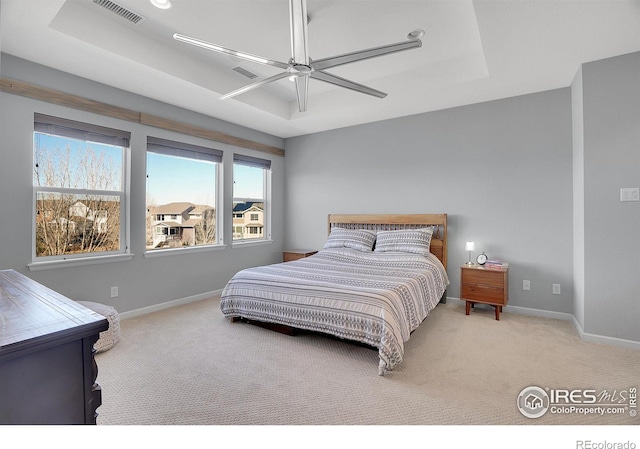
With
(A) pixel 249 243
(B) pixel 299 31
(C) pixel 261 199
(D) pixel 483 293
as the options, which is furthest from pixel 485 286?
(C) pixel 261 199

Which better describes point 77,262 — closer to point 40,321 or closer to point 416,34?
point 40,321

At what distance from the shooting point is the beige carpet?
1.89 metres

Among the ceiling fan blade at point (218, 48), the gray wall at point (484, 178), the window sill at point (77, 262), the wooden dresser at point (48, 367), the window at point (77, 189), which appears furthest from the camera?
the gray wall at point (484, 178)

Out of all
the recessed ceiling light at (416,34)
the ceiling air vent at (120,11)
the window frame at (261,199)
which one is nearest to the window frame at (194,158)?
the window frame at (261,199)

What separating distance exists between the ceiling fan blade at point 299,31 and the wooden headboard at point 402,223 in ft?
9.24

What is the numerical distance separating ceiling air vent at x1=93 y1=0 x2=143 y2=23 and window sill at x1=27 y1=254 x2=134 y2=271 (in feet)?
7.53

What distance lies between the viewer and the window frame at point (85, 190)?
3002 mm

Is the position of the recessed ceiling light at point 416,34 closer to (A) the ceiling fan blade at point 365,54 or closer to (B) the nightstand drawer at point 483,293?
(A) the ceiling fan blade at point 365,54

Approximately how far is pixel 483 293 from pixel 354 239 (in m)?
1.71

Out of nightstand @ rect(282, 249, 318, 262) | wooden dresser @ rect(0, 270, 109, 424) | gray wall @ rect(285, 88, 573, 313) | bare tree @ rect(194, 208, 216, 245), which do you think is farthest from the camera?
nightstand @ rect(282, 249, 318, 262)

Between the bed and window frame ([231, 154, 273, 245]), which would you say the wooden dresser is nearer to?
the bed

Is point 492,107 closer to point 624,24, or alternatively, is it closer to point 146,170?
point 624,24

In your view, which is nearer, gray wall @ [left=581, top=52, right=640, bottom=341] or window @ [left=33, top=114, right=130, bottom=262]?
gray wall @ [left=581, top=52, right=640, bottom=341]

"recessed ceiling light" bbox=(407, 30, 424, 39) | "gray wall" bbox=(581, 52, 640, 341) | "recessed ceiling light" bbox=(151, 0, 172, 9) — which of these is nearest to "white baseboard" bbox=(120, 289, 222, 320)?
"recessed ceiling light" bbox=(151, 0, 172, 9)
